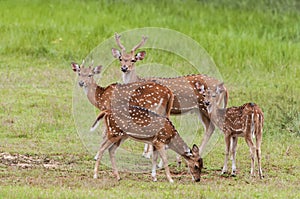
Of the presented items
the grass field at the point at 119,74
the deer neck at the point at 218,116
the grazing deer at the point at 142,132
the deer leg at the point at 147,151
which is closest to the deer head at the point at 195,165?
the grazing deer at the point at 142,132

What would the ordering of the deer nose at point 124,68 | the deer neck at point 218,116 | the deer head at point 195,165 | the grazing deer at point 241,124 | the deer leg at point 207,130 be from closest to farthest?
the deer head at point 195,165 → the grazing deer at point 241,124 → the deer neck at point 218,116 → the deer leg at point 207,130 → the deer nose at point 124,68

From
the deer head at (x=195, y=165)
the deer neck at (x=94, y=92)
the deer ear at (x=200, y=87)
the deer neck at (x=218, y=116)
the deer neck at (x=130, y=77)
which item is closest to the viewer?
the deer head at (x=195, y=165)

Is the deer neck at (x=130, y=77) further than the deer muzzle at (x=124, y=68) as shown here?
Yes

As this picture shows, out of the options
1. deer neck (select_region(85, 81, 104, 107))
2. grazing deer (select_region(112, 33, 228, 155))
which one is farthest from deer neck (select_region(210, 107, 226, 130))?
deer neck (select_region(85, 81, 104, 107))

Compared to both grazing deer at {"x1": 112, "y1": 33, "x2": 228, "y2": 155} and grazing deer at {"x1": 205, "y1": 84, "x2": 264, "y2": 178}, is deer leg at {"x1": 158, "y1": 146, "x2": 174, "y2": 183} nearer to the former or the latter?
grazing deer at {"x1": 205, "y1": 84, "x2": 264, "y2": 178}

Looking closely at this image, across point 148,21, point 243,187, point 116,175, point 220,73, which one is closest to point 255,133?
point 243,187

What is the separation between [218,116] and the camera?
1206 centimetres

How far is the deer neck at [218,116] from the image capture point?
11.9 metres

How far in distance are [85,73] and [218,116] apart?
214 cm

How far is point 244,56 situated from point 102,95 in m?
7.62

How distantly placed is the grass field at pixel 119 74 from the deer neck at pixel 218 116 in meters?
0.68

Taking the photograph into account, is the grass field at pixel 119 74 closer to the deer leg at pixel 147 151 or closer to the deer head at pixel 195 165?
the deer head at pixel 195 165

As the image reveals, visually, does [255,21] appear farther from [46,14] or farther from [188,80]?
[188,80]

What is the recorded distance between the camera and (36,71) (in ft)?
59.8
